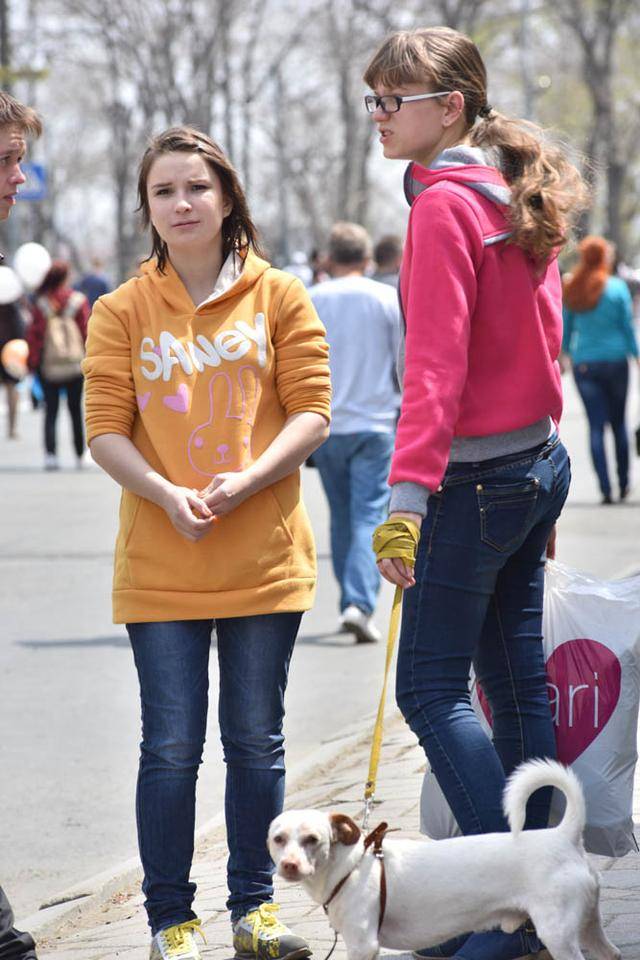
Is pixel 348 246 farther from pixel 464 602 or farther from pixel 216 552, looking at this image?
pixel 464 602

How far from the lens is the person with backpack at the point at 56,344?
17.1m

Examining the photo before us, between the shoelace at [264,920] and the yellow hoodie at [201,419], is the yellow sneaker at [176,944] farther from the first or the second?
the yellow hoodie at [201,419]

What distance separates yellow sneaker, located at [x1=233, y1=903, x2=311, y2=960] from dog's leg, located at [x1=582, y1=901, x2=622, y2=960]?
26.7 inches

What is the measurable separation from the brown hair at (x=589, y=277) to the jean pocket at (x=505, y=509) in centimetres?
1011

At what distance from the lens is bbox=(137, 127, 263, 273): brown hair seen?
391 centimetres

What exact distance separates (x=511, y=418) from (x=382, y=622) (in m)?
5.58

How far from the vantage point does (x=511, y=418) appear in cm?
353

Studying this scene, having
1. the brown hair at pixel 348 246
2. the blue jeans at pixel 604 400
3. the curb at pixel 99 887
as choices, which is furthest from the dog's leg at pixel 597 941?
the blue jeans at pixel 604 400

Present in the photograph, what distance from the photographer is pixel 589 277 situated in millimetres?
13555

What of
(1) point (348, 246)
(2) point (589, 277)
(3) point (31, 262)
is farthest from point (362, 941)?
(3) point (31, 262)

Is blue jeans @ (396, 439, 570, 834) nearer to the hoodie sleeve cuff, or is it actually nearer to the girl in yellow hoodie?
the hoodie sleeve cuff

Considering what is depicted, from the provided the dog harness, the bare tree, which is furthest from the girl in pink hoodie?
the bare tree

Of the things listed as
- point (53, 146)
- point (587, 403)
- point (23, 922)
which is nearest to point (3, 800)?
point (23, 922)

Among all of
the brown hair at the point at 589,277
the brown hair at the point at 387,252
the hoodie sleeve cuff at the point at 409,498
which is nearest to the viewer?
the hoodie sleeve cuff at the point at 409,498
